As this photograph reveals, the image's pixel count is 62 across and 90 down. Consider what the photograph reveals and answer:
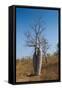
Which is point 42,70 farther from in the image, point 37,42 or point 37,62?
point 37,42

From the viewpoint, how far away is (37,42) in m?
3.28

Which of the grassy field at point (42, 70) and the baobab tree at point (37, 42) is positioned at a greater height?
the baobab tree at point (37, 42)

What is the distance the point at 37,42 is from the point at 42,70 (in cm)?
28

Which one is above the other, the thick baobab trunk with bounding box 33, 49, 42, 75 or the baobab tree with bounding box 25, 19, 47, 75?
the baobab tree with bounding box 25, 19, 47, 75

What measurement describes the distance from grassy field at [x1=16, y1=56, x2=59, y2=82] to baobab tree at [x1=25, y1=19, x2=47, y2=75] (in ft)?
0.14

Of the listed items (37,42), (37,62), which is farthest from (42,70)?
(37,42)

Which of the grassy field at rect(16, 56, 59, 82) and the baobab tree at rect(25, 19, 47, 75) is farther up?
the baobab tree at rect(25, 19, 47, 75)

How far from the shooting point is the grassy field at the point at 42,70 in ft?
10.5

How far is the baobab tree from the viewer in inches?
128

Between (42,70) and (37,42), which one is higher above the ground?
(37,42)

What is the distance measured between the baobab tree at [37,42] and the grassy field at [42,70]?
0.04m

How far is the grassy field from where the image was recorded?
126 inches

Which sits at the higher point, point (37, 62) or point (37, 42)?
point (37, 42)
